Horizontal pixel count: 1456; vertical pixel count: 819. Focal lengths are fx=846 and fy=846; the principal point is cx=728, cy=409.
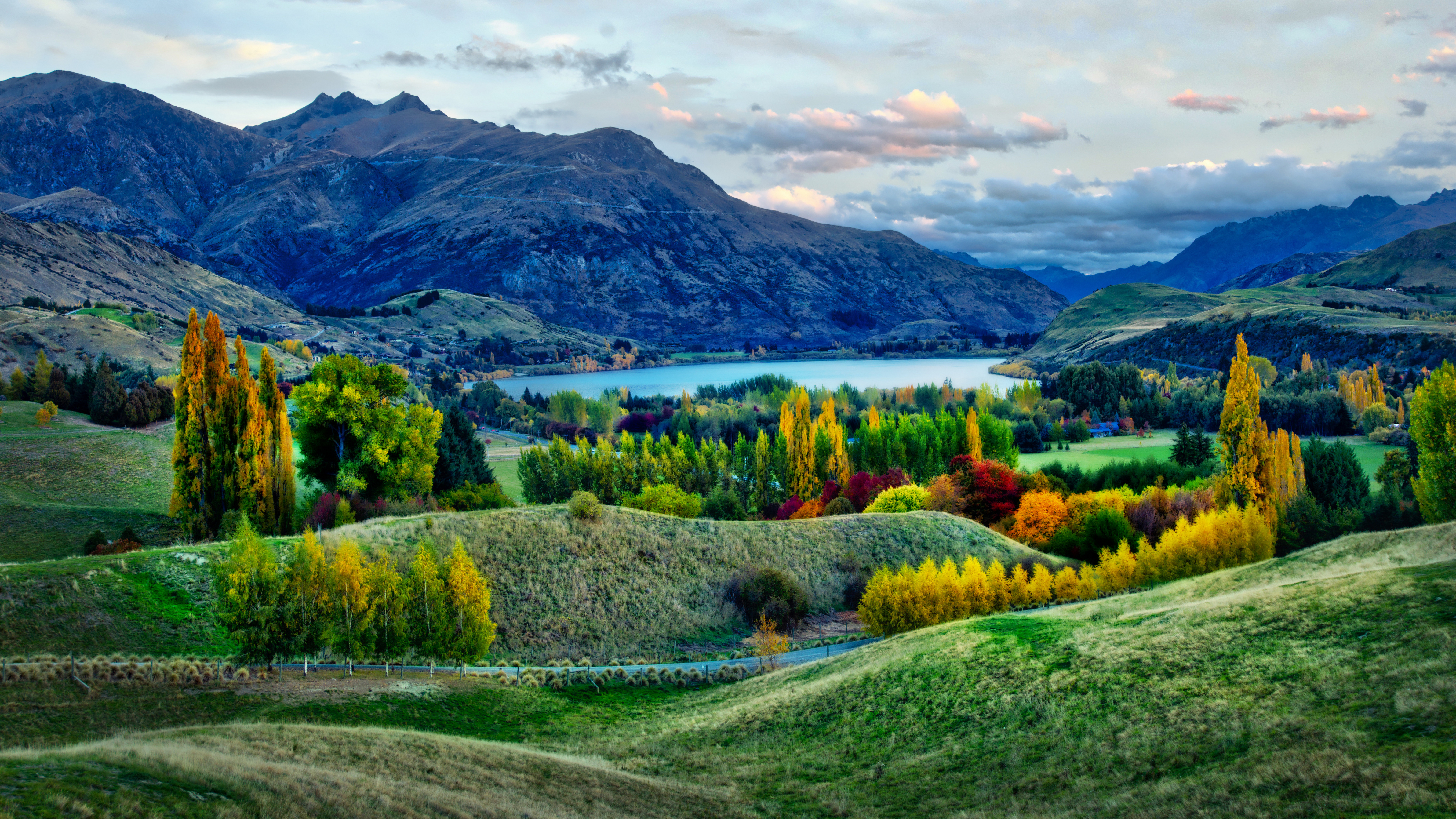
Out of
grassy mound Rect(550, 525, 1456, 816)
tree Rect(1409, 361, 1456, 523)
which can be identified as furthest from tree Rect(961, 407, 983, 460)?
grassy mound Rect(550, 525, 1456, 816)

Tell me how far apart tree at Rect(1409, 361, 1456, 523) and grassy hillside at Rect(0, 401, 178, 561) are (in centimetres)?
7669

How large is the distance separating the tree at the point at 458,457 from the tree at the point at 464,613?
38.9 meters

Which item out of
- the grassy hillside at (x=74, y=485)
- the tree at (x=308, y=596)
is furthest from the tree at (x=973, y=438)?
the tree at (x=308, y=596)

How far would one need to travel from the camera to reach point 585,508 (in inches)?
1954

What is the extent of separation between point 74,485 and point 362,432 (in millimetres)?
18074

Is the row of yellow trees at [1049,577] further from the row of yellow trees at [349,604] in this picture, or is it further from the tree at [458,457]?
the tree at [458,457]

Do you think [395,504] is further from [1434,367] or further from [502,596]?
[1434,367]

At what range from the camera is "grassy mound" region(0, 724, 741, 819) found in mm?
12438

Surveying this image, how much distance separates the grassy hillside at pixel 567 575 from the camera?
98.0ft

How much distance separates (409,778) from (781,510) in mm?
66156

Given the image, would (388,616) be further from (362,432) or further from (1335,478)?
(1335,478)

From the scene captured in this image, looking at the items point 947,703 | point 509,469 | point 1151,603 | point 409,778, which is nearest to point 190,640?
point 409,778

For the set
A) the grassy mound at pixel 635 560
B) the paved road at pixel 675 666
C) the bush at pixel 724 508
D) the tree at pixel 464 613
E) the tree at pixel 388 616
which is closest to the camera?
the paved road at pixel 675 666

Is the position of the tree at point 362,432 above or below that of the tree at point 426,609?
above
